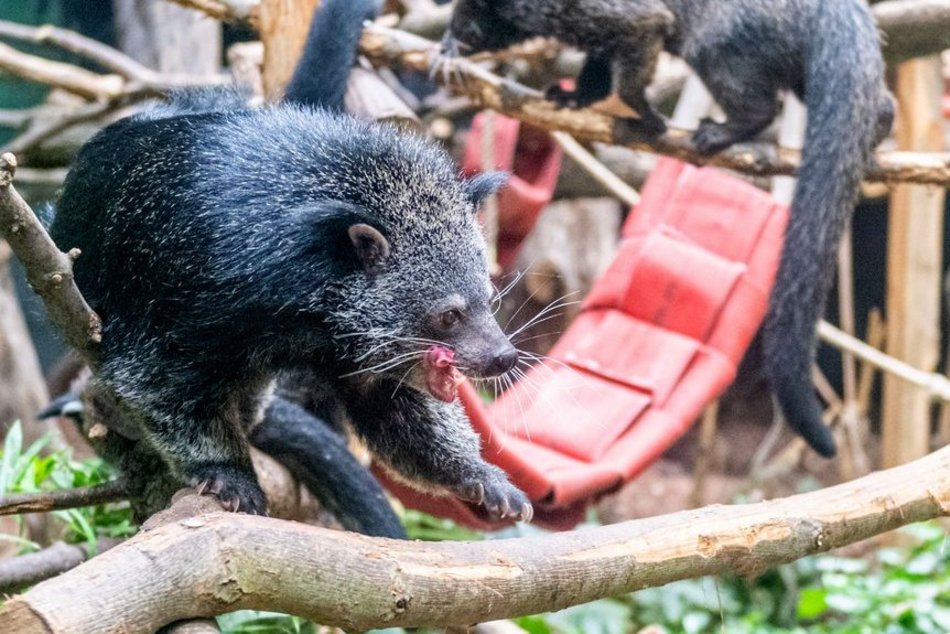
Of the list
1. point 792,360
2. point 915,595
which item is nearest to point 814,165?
point 792,360

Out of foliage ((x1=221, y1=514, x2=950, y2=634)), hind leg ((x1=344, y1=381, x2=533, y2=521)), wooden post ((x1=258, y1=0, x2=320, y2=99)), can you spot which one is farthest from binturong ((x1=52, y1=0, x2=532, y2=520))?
wooden post ((x1=258, y1=0, x2=320, y2=99))

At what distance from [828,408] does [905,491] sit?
14.6 feet

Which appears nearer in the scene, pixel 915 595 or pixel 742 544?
pixel 742 544

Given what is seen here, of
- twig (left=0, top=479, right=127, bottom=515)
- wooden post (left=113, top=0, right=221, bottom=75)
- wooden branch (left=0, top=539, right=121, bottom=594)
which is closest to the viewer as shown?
twig (left=0, top=479, right=127, bottom=515)

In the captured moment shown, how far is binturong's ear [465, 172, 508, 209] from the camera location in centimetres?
224

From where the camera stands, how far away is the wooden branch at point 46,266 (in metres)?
Answer: 1.58

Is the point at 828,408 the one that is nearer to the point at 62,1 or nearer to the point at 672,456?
the point at 672,456

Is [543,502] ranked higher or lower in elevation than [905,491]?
lower

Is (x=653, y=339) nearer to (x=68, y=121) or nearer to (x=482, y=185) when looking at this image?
(x=482, y=185)

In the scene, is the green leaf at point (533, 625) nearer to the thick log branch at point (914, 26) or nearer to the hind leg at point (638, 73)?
the hind leg at point (638, 73)

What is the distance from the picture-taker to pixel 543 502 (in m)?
3.06

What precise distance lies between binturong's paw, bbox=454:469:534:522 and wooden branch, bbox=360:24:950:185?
1513mm

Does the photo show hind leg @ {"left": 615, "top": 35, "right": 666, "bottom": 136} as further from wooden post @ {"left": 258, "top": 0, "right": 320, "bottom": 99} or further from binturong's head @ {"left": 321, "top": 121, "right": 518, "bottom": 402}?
binturong's head @ {"left": 321, "top": 121, "right": 518, "bottom": 402}

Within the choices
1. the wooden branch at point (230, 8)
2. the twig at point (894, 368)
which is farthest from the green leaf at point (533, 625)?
the wooden branch at point (230, 8)
